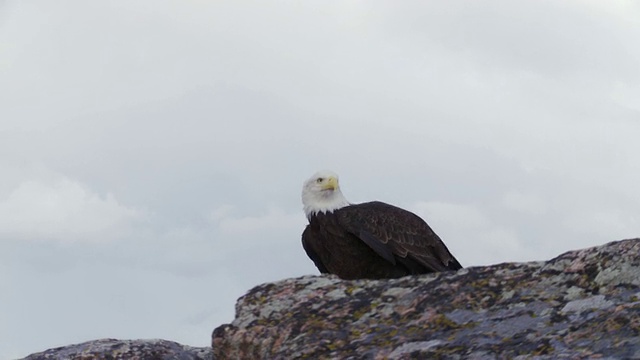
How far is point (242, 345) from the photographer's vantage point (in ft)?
23.6

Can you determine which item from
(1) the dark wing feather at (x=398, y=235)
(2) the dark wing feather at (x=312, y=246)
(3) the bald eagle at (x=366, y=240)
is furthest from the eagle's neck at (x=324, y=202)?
(2) the dark wing feather at (x=312, y=246)

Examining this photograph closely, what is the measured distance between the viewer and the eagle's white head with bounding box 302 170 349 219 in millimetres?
14938

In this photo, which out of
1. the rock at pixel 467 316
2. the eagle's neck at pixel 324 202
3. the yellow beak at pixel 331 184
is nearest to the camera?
the rock at pixel 467 316

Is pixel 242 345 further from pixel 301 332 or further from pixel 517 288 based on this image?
pixel 517 288

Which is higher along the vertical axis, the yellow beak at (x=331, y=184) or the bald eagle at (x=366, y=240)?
Result: the yellow beak at (x=331, y=184)

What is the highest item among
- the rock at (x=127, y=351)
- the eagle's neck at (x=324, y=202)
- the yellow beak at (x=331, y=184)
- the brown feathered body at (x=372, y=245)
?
the yellow beak at (x=331, y=184)

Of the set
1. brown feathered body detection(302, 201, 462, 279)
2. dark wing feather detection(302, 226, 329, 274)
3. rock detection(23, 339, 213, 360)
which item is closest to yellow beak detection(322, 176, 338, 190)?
brown feathered body detection(302, 201, 462, 279)

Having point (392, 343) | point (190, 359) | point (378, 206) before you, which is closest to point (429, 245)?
point (378, 206)

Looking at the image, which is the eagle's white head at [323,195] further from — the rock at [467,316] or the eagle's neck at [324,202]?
the rock at [467,316]

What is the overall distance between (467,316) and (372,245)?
8.04 meters

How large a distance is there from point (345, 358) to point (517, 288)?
48.8 inches

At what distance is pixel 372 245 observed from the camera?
46.3 ft

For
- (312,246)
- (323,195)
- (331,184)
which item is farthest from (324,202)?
(312,246)

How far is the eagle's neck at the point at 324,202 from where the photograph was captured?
14.9 meters
